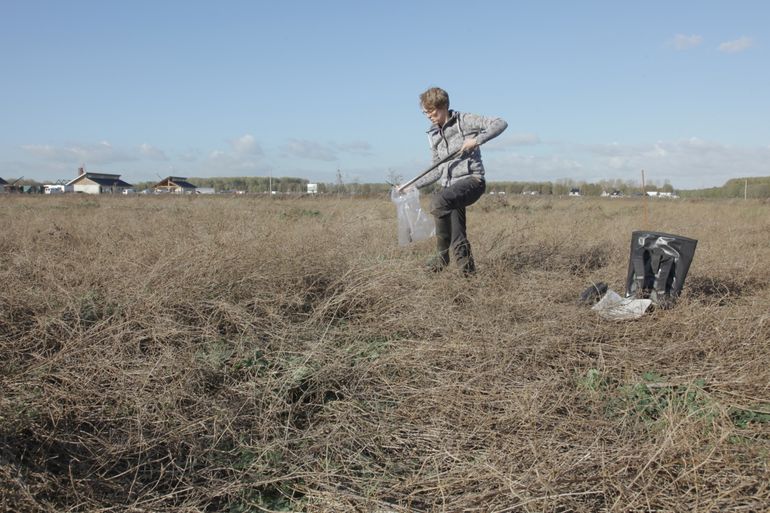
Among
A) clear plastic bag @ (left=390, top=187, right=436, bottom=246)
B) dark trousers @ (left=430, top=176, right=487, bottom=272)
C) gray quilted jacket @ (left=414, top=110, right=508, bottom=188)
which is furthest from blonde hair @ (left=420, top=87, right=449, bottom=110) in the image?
clear plastic bag @ (left=390, top=187, right=436, bottom=246)

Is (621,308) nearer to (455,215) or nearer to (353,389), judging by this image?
(455,215)

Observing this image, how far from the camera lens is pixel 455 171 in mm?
4906

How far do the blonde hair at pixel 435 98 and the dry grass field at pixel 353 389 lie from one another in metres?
1.31

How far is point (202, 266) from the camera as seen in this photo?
3881mm

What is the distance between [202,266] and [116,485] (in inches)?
77.4

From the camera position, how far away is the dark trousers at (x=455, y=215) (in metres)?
4.75

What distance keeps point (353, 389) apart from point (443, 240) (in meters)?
2.40

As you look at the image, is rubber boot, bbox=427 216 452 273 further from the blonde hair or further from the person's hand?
the blonde hair

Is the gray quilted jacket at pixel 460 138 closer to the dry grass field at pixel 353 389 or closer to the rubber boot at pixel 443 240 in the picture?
the rubber boot at pixel 443 240

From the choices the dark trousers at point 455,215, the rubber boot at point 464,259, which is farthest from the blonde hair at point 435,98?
the rubber boot at point 464,259

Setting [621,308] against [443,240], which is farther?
[443,240]

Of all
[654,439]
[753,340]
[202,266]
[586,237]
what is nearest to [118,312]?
[202,266]

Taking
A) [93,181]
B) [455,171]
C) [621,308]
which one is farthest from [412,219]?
[93,181]

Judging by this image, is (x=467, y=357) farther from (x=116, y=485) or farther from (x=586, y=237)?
(x=586, y=237)
